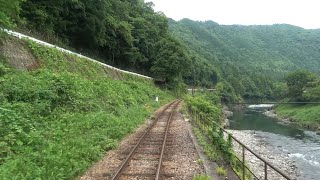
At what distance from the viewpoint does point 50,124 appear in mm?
13922

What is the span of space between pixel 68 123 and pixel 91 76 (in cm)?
1550

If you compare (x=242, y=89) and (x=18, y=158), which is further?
(x=242, y=89)

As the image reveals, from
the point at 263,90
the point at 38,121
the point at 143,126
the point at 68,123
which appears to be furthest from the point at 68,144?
the point at 263,90

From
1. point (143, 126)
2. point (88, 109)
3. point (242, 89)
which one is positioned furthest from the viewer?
point (242, 89)

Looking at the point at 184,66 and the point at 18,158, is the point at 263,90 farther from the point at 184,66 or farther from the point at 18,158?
the point at 18,158

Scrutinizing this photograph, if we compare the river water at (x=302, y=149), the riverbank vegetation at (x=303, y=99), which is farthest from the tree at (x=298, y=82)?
the river water at (x=302, y=149)

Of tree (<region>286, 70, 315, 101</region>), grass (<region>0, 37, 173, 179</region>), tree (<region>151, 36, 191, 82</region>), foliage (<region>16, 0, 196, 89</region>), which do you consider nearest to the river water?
grass (<region>0, 37, 173, 179</region>)

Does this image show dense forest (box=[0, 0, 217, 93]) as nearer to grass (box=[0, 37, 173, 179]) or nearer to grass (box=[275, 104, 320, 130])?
grass (box=[0, 37, 173, 179])

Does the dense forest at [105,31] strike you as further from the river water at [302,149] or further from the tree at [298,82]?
the tree at [298,82]

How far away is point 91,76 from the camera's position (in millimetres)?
30406

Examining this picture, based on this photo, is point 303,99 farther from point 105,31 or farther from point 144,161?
point 144,161

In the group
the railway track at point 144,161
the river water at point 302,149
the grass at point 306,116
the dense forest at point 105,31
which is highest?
the dense forest at point 105,31

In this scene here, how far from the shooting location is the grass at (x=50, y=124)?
968 centimetres

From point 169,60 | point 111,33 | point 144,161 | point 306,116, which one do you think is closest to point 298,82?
point 306,116
